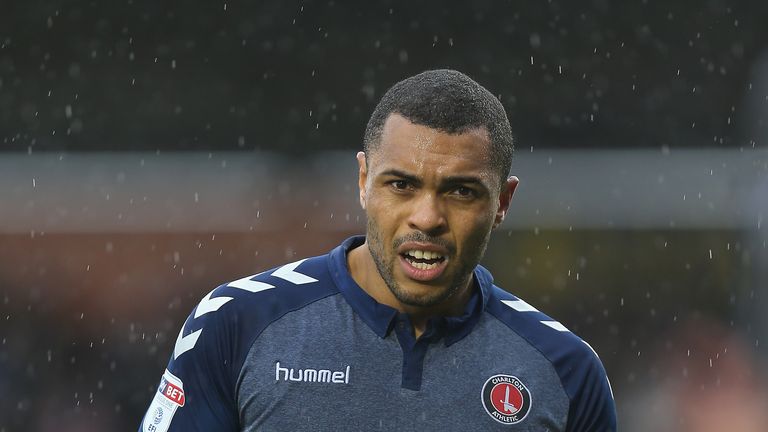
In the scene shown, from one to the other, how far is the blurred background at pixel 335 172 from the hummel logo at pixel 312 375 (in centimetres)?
457

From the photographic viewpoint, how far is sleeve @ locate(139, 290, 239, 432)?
8.76 ft

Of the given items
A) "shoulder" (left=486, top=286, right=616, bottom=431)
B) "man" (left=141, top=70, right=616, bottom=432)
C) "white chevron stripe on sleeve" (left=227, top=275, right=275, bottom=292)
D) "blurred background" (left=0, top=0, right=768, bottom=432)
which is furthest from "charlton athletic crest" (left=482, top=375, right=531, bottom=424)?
"blurred background" (left=0, top=0, right=768, bottom=432)

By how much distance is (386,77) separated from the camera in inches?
352

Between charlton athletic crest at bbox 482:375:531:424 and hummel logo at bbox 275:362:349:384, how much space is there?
13.1 inches

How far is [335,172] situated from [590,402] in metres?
5.52

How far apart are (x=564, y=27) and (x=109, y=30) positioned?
349cm

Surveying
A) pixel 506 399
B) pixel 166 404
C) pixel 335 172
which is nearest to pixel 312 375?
pixel 166 404

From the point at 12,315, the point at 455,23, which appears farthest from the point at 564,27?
the point at 12,315

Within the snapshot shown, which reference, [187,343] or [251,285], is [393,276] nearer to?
[251,285]

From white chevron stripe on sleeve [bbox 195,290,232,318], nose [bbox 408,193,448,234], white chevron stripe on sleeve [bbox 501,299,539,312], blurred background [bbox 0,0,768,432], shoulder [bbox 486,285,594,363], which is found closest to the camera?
nose [bbox 408,193,448,234]

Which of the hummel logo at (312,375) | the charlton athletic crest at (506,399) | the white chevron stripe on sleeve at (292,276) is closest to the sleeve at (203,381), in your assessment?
the hummel logo at (312,375)

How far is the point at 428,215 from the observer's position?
2654 mm

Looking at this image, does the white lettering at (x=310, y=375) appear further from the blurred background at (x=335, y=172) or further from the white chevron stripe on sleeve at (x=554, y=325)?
the blurred background at (x=335, y=172)

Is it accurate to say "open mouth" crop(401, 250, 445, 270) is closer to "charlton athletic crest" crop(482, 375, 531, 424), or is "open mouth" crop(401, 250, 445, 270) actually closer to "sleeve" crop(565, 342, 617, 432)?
"charlton athletic crest" crop(482, 375, 531, 424)
